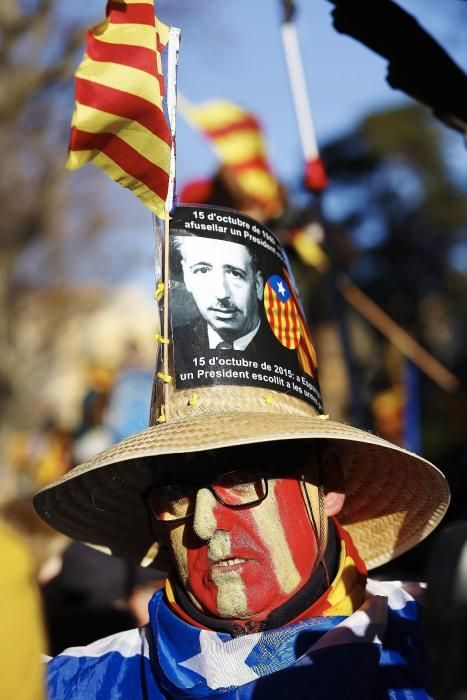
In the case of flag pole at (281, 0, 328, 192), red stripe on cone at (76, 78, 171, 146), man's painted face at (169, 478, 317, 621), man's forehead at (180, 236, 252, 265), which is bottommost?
man's painted face at (169, 478, 317, 621)

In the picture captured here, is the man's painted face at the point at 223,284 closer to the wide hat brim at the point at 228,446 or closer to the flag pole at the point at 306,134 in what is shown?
the wide hat brim at the point at 228,446

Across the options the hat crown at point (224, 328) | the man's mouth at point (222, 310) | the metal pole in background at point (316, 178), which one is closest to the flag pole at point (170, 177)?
the hat crown at point (224, 328)

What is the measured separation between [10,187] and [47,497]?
18298 millimetres

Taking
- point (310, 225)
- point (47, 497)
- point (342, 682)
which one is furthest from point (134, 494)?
point (310, 225)

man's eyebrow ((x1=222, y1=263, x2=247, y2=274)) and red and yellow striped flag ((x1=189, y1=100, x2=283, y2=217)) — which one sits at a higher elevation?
red and yellow striped flag ((x1=189, y1=100, x2=283, y2=217))

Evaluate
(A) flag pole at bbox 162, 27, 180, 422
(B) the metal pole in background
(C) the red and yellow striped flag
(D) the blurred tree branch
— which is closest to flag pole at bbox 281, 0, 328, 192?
(B) the metal pole in background

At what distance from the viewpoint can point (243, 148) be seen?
620 cm

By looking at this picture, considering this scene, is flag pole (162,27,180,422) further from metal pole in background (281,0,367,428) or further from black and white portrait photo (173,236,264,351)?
metal pole in background (281,0,367,428)

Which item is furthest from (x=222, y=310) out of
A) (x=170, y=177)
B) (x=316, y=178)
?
(x=316, y=178)

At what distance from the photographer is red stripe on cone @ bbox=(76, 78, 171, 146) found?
2.17 m

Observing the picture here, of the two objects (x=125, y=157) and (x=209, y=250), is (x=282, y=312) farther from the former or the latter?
(x=125, y=157)

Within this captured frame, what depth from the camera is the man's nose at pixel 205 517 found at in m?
2.02

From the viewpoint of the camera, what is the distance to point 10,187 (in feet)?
65.0

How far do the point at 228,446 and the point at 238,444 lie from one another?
2.0 inches
